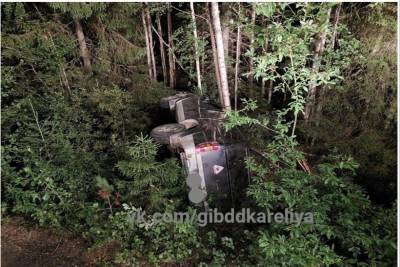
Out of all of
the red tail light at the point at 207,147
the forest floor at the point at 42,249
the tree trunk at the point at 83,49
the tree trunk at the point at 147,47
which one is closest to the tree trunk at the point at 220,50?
the red tail light at the point at 207,147

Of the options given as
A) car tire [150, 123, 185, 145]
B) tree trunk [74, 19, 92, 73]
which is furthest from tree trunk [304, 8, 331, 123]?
tree trunk [74, 19, 92, 73]

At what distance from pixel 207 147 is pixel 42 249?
2.59 metres

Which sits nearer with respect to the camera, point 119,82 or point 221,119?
point 221,119

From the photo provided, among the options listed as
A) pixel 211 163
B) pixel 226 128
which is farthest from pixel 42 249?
pixel 226 128

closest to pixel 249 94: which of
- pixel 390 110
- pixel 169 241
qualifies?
pixel 390 110

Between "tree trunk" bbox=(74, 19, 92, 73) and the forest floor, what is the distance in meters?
3.83

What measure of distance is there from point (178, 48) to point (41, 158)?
4.46 m

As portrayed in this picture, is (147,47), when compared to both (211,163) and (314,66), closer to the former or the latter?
(211,163)

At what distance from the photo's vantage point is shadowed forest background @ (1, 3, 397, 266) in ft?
10.7

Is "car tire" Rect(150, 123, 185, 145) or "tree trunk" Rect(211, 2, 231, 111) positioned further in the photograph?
"car tire" Rect(150, 123, 185, 145)

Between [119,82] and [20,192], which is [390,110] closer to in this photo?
[119,82]

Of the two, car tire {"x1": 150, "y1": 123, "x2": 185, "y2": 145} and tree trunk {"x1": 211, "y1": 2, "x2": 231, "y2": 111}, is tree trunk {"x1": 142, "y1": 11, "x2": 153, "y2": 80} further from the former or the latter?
tree trunk {"x1": 211, "y1": 2, "x2": 231, "y2": 111}

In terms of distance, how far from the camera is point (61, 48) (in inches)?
239

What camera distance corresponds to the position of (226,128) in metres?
4.05
